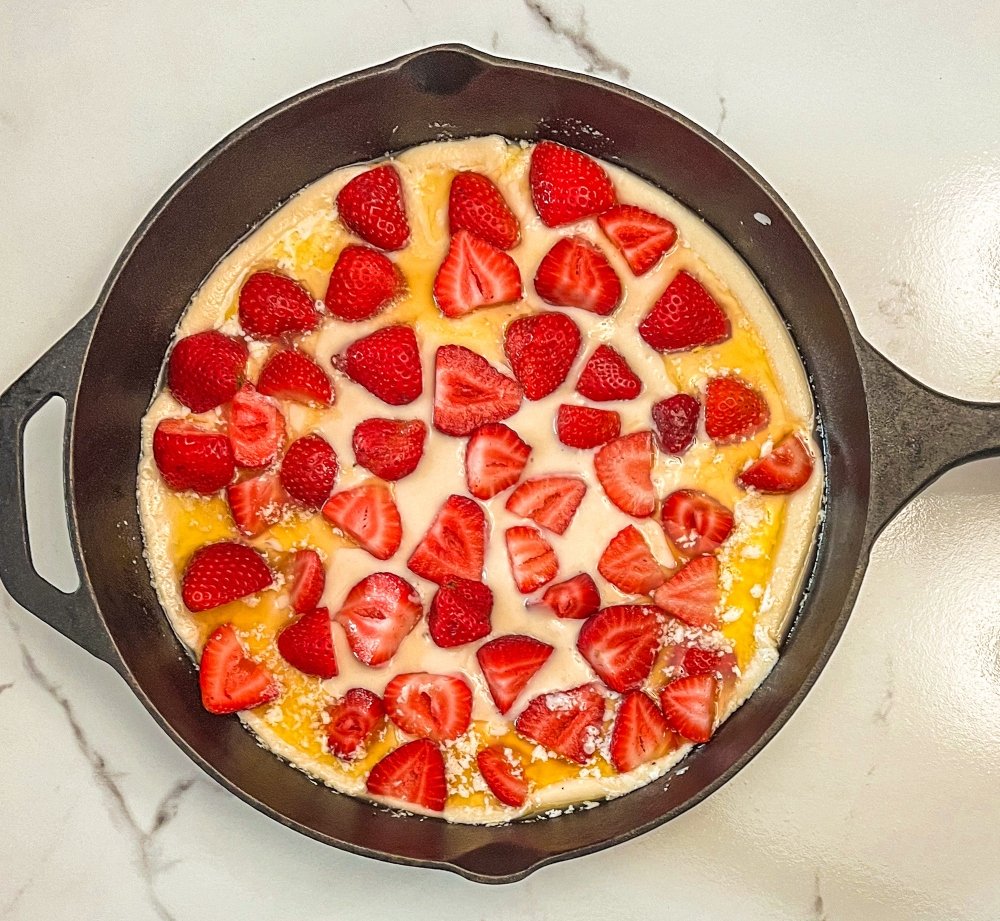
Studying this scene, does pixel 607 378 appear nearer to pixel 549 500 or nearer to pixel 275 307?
pixel 549 500

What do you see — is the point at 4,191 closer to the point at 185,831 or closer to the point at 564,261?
the point at 564,261

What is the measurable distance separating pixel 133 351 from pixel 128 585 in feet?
1.53

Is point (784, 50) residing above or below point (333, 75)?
above

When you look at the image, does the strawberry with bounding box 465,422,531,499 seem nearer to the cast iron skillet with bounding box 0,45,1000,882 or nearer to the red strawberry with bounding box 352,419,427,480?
the red strawberry with bounding box 352,419,427,480

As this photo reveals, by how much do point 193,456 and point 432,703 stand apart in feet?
2.24

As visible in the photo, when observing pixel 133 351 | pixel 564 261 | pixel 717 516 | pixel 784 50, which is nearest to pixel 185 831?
pixel 133 351

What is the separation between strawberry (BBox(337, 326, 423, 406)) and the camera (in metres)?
2.01

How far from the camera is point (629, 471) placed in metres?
2.04

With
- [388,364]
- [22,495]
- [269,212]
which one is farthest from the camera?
[269,212]

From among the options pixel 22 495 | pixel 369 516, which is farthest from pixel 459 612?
pixel 22 495

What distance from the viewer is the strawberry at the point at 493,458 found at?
2027mm

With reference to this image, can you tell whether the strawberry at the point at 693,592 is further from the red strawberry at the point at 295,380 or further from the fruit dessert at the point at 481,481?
the red strawberry at the point at 295,380

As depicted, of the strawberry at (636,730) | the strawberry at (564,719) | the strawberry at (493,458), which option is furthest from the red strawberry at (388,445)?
the strawberry at (636,730)

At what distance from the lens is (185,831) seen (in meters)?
2.12
